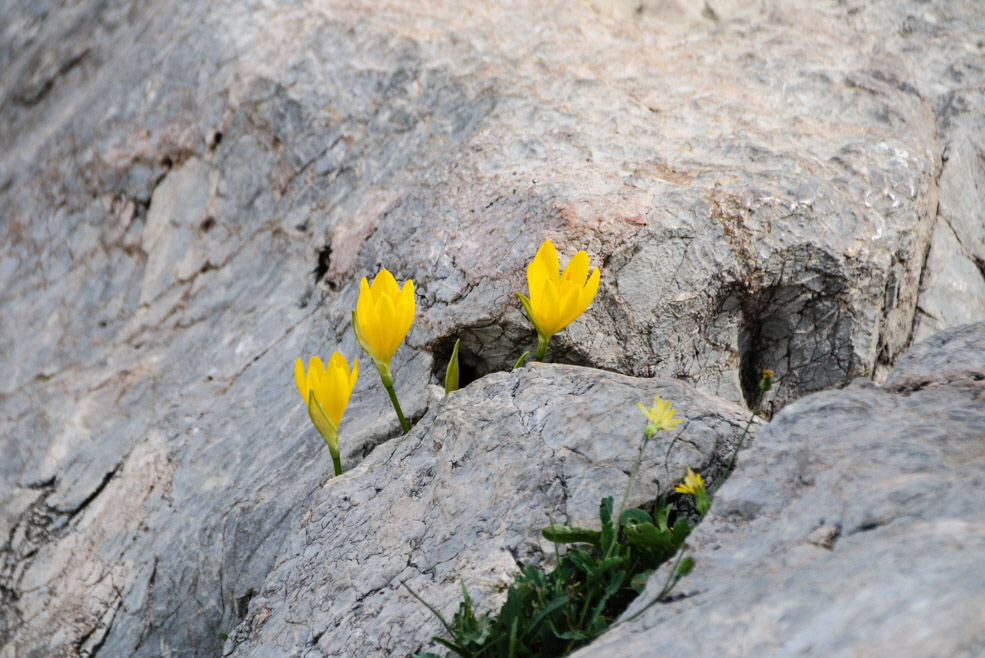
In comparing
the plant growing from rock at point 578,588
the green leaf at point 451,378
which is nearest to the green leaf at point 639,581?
the plant growing from rock at point 578,588

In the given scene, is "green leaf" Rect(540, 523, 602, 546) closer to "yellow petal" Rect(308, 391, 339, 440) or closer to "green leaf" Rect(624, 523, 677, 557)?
"green leaf" Rect(624, 523, 677, 557)

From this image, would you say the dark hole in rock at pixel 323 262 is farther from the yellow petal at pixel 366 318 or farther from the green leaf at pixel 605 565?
the green leaf at pixel 605 565

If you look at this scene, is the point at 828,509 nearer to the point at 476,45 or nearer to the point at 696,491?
the point at 696,491

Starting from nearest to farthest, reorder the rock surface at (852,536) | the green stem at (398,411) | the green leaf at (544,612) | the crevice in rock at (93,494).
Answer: the rock surface at (852,536)
the green leaf at (544,612)
the green stem at (398,411)
the crevice in rock at (93,494)

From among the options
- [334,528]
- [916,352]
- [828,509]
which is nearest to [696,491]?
[828,509]

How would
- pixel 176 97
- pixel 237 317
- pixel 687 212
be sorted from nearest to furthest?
pixel 687 212, pixel 237 317, pixel 176 97
